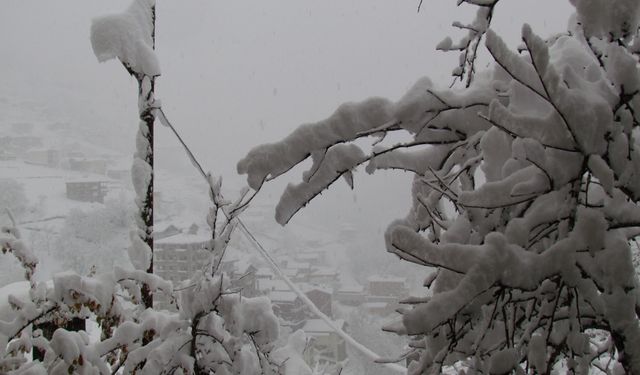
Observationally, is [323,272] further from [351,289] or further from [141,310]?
[141,310]

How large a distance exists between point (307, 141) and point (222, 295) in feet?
3.51

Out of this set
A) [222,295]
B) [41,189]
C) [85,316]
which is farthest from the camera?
[41,189]

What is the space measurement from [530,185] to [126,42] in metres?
1.78

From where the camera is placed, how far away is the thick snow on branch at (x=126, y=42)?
1.98m

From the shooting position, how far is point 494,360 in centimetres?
74

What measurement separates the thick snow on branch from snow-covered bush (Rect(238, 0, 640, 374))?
4.38 ft

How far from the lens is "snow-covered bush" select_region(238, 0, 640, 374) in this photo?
0.68 meters

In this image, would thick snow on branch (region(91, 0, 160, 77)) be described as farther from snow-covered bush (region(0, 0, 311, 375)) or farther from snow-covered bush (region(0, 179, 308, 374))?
snow-covered bush (region(0, 179, 308, 374))

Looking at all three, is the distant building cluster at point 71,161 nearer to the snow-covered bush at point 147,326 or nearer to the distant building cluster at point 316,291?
the distant building cluster at point 316,291

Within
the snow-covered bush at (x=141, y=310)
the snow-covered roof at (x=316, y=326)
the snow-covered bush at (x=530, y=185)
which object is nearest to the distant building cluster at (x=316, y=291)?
the snow-covered roof at (x=316, y=326)

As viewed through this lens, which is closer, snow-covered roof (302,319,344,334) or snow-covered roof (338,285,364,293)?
snow-covered roof (302,319,344,334)

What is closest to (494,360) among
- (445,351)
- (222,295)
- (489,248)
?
(445,351)

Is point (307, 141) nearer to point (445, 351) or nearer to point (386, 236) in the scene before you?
point (386, 236)

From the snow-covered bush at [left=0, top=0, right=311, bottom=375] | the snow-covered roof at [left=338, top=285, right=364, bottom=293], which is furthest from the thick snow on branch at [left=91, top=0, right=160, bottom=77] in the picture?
the snow-covered roof at [left=338, top=285, right=364, bottom=293]
